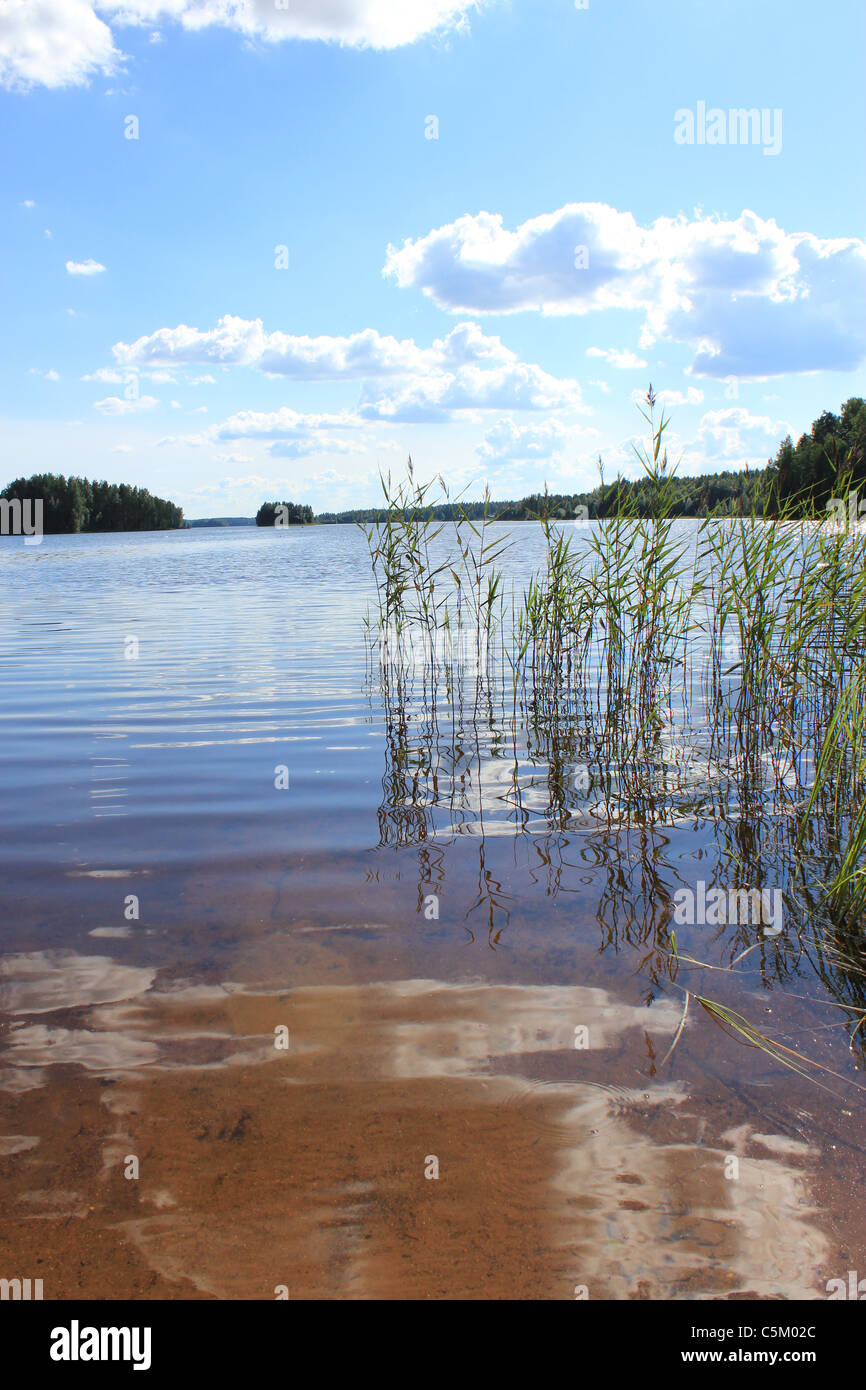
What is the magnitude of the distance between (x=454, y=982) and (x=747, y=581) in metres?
4.54

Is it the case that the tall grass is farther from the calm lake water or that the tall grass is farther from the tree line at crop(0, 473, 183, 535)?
the tree line at crop(0, 473, 183, 535)

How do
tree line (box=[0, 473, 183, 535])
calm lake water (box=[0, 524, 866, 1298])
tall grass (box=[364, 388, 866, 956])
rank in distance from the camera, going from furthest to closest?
tree line (box=[0, 473, 183, 535])
tall grass (box=[364, 388, 866, 956])
calm lake water (box=[0, 524, 866, 1298])

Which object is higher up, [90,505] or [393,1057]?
[90,505]

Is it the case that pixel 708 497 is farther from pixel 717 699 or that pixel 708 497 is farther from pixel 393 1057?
pixel 393 1057

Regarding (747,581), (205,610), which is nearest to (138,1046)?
(747,581)

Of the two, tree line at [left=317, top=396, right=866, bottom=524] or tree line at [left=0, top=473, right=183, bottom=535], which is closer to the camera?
tree line at [left=317, top=396, right=866, bottom=524]

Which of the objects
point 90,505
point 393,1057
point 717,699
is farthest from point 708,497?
point 90,505

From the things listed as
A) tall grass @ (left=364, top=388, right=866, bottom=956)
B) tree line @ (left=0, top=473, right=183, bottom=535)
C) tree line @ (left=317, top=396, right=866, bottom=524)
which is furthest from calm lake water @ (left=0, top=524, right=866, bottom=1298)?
tree line @ (left=0, top=473, right=183, bottom=535)

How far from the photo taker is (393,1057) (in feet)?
10.1

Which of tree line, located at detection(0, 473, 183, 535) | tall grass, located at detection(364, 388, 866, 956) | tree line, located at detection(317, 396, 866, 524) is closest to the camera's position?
tall grass, located at detection(364, 388, 866, 956)

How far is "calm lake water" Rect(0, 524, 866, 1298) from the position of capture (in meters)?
2.29

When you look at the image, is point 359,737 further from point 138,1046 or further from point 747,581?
point 138,1046

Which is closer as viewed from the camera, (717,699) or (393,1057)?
(393,1057)
